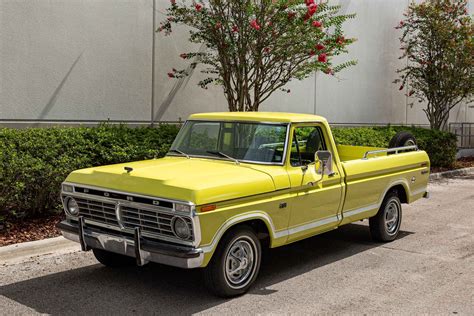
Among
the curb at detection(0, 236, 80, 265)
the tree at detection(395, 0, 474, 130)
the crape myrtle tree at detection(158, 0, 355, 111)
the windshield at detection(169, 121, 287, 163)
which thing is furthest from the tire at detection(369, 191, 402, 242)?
the tree at detection(395, 0, 474, 130)

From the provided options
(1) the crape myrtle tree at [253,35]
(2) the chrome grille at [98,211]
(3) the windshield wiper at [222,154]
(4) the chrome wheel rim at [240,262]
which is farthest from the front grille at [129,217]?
(1) the crape myrtle tree at [253,35]

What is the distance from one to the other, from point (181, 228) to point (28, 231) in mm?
3320

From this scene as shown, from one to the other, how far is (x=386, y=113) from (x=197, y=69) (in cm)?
916

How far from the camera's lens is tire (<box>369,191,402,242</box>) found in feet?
26.4

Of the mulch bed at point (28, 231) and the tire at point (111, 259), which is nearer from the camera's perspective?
the tire at point (111, 259)

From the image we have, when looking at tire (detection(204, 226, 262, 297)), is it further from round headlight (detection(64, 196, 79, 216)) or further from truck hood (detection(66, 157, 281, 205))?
round headlight (detection(64, 196, 79, 216))

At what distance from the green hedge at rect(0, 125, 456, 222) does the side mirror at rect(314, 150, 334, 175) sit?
365 centimetres

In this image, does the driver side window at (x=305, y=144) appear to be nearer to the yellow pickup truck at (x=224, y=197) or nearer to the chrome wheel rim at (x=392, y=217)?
the yellow pickup truck at (x=224, y=197)

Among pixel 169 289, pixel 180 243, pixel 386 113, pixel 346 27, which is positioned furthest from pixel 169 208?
pixel 386 113

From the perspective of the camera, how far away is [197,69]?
12672 millimetres

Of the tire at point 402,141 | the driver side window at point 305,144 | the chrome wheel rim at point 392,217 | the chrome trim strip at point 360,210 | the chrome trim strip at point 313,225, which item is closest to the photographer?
the chrome trim strip at point 313,225

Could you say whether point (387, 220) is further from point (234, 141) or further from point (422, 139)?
point (422, 139)

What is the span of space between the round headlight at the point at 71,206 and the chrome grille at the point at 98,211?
0.23 feet

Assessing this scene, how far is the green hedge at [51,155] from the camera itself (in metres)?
7.57
